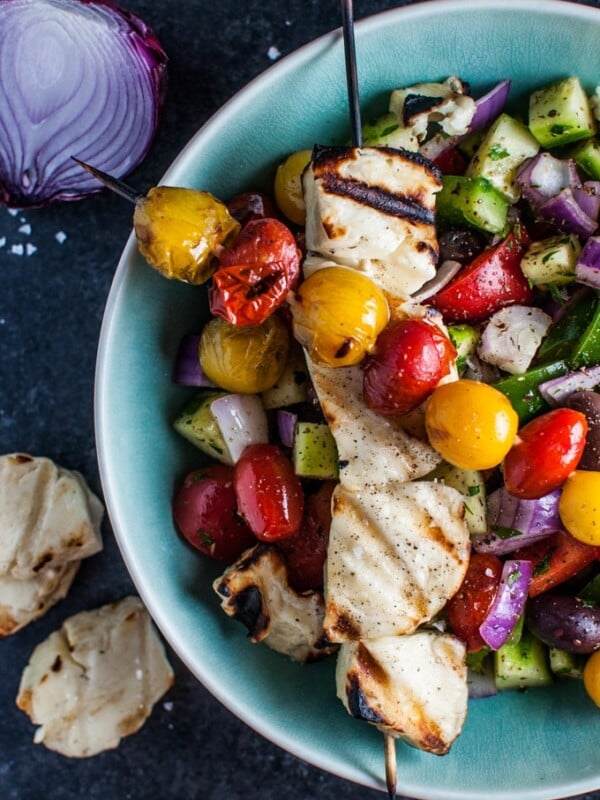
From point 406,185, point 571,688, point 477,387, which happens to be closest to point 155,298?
→ point 406,185

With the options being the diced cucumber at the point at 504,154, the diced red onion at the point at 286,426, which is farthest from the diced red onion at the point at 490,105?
→ the diced red onion at the point at 286,426

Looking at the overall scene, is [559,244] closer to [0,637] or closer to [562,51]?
[562,51]

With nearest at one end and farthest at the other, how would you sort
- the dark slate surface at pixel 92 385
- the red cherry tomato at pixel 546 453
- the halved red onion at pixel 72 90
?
the red cherry tomato at pixel 546 453
the halved red onion at pixel 72 90
the dark slate surface at pixel 92 385

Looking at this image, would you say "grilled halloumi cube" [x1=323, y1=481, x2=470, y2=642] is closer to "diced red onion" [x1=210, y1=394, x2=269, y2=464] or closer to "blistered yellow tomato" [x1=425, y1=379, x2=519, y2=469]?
"blistered yellow tomato" [x1=425, y1=379, x2=519, y2=469]

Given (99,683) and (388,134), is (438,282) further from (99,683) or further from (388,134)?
(99,683)

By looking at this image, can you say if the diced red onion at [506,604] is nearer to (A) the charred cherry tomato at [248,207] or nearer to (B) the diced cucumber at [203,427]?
(B) the diced cucumber at [203,427]

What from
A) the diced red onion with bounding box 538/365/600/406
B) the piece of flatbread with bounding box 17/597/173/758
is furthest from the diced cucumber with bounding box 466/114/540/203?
the piece of flatbread with bounding box 17/597/173/758
